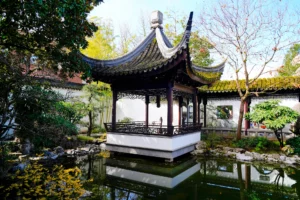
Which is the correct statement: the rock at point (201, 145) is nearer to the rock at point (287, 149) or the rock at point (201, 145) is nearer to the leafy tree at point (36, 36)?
the rock at point (287, 149)

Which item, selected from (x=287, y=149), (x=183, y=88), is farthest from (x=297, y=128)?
(x=183, y=88)

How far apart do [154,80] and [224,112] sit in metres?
5.99

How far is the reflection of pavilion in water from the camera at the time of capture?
4.58 m

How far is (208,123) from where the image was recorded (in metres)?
12.1

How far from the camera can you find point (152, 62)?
23.7 ft

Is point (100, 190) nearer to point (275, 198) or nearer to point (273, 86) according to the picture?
point (275, 198)

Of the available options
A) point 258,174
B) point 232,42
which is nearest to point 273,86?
point 232,42

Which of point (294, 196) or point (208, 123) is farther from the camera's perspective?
point (208, 123)

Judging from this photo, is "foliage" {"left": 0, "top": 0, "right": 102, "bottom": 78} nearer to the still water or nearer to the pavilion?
the pavilion

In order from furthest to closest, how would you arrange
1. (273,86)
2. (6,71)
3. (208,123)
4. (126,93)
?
(208,123)
(273,86)
(126,93)
(6,71)

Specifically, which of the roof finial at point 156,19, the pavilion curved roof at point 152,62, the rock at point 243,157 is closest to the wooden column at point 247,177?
the rock at point 243,157

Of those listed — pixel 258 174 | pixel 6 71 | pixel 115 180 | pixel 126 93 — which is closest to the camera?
pixel 6 71

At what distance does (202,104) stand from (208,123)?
3.63ft

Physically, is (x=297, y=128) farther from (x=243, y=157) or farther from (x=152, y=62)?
(x=152, y=62)
